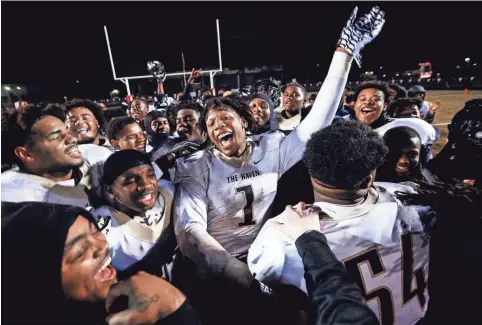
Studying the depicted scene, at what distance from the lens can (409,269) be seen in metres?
1.44

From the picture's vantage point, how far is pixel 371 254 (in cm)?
138

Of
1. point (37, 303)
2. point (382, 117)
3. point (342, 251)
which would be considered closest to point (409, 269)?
point (342, 251)

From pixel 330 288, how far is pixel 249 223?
1.26 metres

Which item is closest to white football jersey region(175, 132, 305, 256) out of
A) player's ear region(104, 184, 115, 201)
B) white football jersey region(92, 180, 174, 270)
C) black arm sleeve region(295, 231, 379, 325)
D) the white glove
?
white football jersey region(92, 180, 174, 270)

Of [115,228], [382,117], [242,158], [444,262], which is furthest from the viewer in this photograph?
[382,117]

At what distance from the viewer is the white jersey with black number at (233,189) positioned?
84.7 inches

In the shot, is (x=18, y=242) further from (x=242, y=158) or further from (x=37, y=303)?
(x=242, y=158)

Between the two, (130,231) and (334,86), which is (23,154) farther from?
(334,86)

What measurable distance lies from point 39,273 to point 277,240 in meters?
1.01

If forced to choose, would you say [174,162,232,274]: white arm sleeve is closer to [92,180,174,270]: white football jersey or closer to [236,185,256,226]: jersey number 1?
[92,180,174,270]: white football jersey

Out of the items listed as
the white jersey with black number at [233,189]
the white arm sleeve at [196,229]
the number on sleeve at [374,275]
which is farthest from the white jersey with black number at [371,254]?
the white jersey with black number at [233,189]

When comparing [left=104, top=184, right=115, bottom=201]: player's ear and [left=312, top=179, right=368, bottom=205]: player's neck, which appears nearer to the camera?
[left=312, top=179, right=368, bottom=205]: player's neck

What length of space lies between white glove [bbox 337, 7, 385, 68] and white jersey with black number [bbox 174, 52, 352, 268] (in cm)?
14

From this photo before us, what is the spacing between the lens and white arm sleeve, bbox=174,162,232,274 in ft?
6.38
